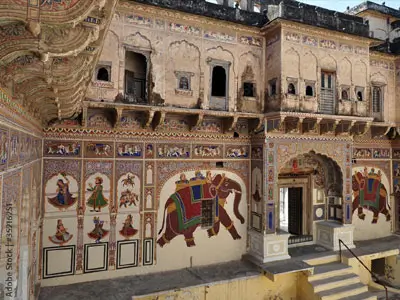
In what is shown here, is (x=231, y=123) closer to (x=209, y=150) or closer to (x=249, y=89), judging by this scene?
(x=209, y=150)

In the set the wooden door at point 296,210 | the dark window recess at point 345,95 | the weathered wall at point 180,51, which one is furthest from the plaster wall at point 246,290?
the dark window recess at point 345,95

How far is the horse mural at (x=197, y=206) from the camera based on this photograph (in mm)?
9117

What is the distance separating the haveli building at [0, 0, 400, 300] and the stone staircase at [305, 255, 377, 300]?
0.14 feet

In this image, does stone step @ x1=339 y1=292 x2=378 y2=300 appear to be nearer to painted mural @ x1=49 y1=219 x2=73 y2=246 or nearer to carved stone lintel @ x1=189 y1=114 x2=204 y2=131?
carved stone lintel @ x1=189 y1=114 x2=204 y2=131

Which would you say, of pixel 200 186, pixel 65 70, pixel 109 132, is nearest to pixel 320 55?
pixel 200 186

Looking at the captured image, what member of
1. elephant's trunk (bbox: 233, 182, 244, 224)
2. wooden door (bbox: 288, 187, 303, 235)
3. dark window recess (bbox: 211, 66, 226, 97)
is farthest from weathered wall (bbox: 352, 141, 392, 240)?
dark window recess (bbox: 211, 66, 226, 97)

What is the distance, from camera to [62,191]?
8008 millimetres

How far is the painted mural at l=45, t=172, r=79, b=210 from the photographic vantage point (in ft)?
25.9

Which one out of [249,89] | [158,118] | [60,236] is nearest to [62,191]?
[60,236]

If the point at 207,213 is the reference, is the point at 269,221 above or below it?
below

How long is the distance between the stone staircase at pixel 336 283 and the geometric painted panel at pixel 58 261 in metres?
6.46

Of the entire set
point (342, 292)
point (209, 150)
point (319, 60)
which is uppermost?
point (319, 60)

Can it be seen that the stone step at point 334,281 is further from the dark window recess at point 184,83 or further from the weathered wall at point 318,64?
the dark window recess at point 184,83

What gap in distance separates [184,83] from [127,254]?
496 cm
